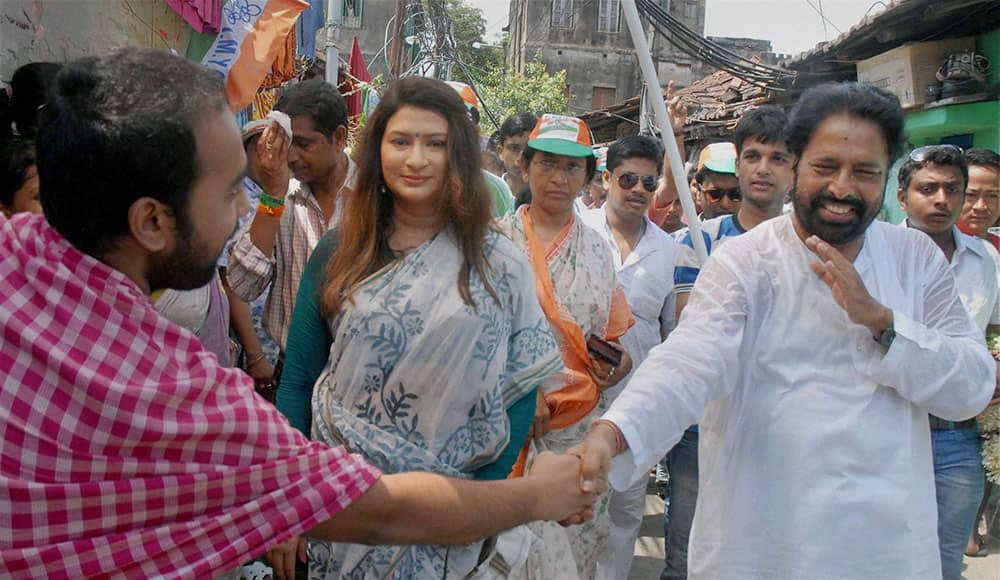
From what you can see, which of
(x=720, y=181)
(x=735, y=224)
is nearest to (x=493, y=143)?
(x=720, y=181)

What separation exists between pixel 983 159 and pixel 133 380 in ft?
14.4

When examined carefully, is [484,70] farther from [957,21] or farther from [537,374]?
[537,374]

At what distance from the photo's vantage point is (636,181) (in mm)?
4250

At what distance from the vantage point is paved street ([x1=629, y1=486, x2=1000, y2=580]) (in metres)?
4.64

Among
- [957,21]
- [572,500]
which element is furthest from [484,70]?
[572,500]

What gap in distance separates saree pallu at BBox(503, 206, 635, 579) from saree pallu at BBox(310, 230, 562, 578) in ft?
2.38

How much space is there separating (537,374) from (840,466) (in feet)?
2.67

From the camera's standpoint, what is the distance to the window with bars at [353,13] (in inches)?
1161

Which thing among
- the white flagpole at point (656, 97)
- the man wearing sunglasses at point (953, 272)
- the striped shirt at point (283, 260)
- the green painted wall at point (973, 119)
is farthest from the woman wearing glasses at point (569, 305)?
the green painted wall at point (973, 119)

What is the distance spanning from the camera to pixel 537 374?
7.61 feet

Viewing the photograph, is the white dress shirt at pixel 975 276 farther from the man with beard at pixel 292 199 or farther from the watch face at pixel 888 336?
the man with beard at pixel 292 199

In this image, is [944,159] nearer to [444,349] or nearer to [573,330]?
[573,330]

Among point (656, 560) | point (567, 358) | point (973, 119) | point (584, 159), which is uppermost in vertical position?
point (973, 119)

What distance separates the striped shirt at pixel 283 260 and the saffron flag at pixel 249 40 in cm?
221
